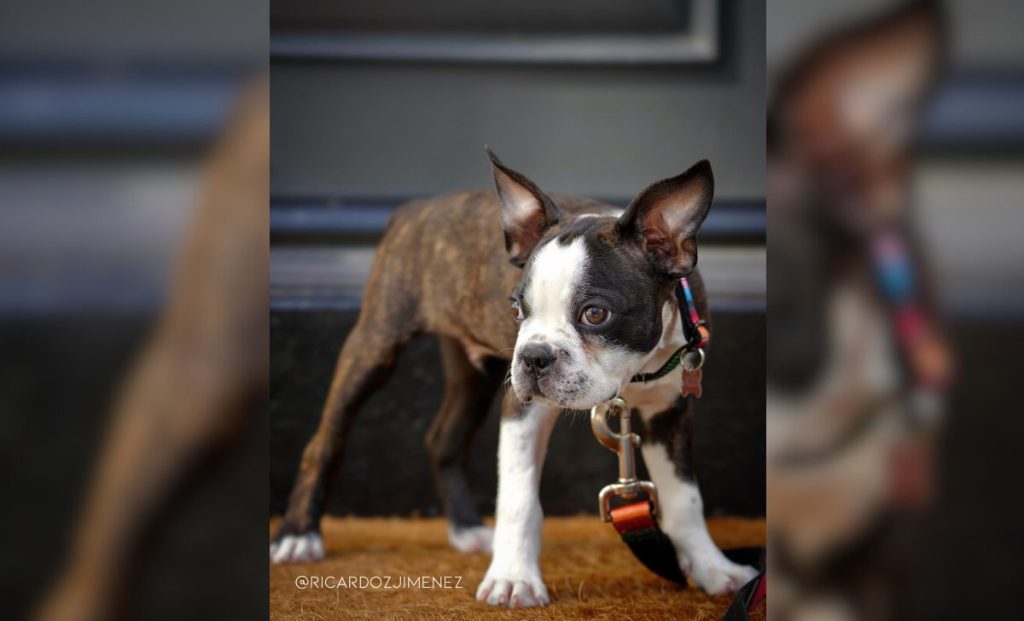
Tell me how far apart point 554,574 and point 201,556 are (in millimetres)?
946

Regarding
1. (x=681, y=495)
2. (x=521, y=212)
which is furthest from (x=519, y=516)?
(x=521, y=212)

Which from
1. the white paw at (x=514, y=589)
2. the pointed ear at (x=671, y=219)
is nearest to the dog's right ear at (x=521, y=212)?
the pointed ear at (x=671, y=219)

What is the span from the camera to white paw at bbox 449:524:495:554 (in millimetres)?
2447

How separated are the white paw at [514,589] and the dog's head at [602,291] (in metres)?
0.40

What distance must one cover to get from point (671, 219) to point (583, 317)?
0.79 feet

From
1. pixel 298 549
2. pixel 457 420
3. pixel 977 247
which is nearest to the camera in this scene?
pixel 977 247

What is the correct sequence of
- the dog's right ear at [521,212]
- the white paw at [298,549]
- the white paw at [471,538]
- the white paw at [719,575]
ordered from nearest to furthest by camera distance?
the dog's right ear at [521,212] → the white paw at [719,575] → the white paw at [298,549] → the white paw at [471,538]

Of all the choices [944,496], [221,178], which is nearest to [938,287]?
[944,496]

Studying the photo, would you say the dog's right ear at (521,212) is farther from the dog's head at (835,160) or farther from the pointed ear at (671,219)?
the dog's head at (835,160)

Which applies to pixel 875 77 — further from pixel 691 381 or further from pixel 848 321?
pixel 691 381

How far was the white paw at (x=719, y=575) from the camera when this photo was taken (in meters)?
2.04

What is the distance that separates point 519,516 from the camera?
Result: 6.48 feet

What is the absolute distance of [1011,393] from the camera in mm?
1251

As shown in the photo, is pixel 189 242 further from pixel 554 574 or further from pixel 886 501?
pixel 554 574
